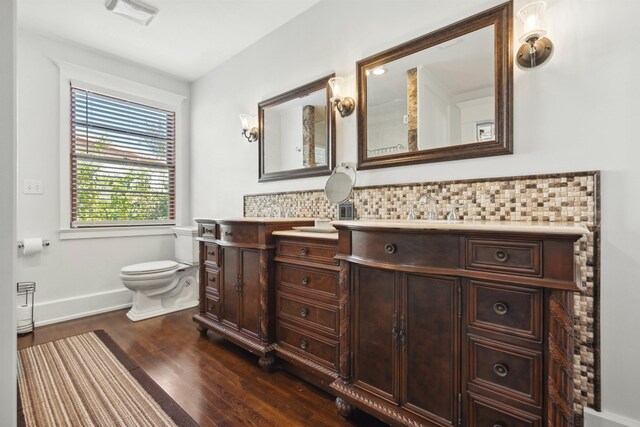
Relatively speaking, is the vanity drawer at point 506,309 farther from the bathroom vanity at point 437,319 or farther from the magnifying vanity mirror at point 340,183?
the magnifying vanity mirror at point 340,183

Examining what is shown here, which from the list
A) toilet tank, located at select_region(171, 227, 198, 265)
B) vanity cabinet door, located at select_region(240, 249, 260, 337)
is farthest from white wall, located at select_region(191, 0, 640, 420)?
toilet tank, located at select_region(171, 227, 198, 265)

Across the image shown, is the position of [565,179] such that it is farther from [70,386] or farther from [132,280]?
[132,280]

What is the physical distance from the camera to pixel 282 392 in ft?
5.75

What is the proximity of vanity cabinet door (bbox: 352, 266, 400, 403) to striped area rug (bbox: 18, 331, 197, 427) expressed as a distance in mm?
916

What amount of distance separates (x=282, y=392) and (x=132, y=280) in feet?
6.25

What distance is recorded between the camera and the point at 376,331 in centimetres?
142

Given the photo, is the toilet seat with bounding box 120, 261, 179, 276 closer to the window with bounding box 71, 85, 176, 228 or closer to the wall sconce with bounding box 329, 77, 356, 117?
the window with bounding box 71, 85, 176, 228

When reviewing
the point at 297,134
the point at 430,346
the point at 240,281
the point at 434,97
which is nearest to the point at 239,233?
the point at 240,281

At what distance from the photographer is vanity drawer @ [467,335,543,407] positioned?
1.03 metres

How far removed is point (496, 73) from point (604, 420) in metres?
1.63

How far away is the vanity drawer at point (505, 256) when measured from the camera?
1.01m

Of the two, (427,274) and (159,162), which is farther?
(159,162)

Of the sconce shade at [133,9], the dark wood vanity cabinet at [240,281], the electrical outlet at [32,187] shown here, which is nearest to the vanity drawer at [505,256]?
the dark wood vanity cabinet at [240,281]

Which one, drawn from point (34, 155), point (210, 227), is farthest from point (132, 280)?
point (34, 155)
